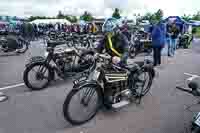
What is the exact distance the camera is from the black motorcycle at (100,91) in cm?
305

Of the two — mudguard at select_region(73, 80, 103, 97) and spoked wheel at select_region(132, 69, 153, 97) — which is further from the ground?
mudguard at select_region(73, 80, 103, 97)

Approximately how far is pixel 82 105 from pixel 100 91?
427mm

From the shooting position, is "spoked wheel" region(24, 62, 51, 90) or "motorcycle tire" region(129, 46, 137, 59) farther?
"motorcycle tire" region(129, 46, 137, 59)

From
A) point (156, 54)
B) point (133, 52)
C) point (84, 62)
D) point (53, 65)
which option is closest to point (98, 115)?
point (53, 65)

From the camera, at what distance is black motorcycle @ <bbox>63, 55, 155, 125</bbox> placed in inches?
120

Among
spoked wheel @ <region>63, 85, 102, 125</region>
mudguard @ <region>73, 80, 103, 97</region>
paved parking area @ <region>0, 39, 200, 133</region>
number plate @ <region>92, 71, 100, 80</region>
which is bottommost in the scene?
paved parking area @ <region>0, 39, 200, 133</region>

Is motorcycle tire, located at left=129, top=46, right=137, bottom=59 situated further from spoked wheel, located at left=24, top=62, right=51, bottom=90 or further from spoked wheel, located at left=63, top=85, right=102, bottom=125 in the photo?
spoked wheel, located at left=63, top=85, right=102, bottom=125

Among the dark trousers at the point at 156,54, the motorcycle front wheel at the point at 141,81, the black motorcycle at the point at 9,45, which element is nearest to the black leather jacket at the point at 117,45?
the motorcycle front wheel at the point at 141,81

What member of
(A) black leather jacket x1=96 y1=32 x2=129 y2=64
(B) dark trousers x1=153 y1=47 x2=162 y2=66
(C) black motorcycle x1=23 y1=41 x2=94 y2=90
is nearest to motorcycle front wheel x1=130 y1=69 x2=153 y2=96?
(A) black leather jacket x1=96 y1=32 x2=129 y2=64

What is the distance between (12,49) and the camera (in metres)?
9.59

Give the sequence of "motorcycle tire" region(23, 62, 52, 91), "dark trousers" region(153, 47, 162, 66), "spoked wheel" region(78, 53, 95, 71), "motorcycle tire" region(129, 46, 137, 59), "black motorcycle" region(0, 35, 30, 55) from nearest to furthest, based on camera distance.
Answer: "motorcycle tire" region(23, 62, 52, 91), "spoked wheel" region(78, 53, 95, 71), "dark trousers" region(153, 47, 162, 66), "black motorcycle" region(0, 35, 30, 55), "motorcycle tire" region(129, 46, 137, 59)

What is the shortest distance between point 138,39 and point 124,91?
24.0 feet

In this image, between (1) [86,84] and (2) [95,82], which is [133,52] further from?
(1) [86,84]

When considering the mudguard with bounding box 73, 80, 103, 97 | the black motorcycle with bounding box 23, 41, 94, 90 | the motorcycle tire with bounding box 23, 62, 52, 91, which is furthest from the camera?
the black motorcycle with bounding box 23, 41, 94, 90
